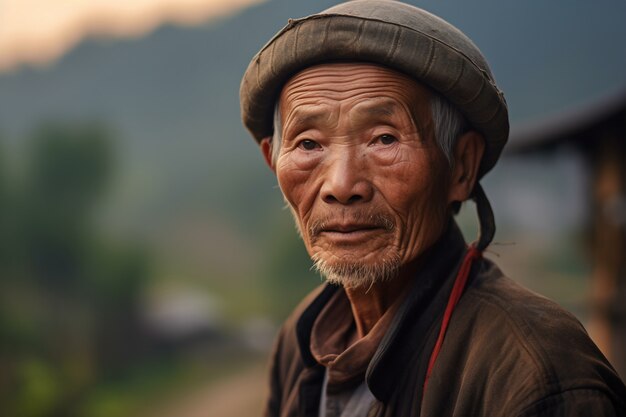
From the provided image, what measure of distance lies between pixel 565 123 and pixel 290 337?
5.10 m

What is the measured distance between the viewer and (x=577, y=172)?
750 centimetres

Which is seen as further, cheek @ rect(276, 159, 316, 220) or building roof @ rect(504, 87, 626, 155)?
building roof @ rect(504, 87, 626, 155)

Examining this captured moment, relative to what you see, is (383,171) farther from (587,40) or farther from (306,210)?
(587,40)

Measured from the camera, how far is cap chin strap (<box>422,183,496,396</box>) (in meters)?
2.07

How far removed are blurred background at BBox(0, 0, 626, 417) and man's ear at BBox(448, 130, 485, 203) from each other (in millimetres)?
6344

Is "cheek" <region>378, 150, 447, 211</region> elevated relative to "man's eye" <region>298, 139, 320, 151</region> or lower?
lower

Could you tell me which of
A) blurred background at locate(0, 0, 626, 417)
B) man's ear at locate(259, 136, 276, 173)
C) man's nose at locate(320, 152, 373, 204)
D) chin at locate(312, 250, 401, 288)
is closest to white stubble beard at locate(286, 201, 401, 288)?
chin at locate(312, 250, 401, 288)

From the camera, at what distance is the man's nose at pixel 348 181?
6.79ft

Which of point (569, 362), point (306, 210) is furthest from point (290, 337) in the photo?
point (569, 362)

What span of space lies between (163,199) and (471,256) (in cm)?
1297

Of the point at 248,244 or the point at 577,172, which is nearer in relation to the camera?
the point at 577,172

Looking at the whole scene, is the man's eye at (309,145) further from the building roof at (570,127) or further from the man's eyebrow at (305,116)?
the building roof at (570,127)

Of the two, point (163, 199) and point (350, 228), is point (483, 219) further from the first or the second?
point (163, 199)

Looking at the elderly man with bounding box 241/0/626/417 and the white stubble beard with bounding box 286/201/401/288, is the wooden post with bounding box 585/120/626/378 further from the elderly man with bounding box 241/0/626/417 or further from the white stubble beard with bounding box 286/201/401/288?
the white stubble beard with bounding box 286/201/401/288
